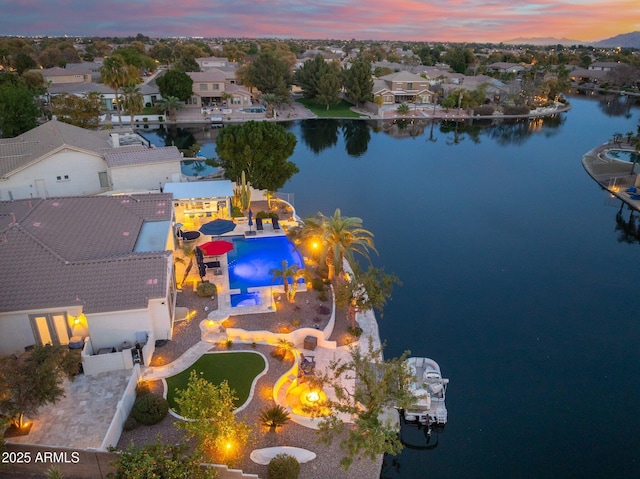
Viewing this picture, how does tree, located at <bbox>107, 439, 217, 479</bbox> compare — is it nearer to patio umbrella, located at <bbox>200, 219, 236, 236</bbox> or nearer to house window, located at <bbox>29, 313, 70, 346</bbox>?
house window, located at <bbox>29, 313, 70, 346</bbox>

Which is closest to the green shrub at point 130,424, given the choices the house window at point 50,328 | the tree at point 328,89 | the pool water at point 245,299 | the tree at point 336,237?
the house window at point 50,328

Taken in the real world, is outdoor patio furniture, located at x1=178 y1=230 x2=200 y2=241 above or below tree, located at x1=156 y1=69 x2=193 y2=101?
below

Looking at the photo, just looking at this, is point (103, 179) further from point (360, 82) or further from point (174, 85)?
point (360, 82)

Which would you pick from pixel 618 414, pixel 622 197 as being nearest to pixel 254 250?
pixel 618 414

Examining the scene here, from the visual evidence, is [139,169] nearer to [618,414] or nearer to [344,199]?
[344,199]

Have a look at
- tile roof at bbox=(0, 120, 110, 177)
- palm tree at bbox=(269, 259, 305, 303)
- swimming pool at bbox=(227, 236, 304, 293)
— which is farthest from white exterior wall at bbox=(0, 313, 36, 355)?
tile roof at bbox=(0, 120, 110, 177)

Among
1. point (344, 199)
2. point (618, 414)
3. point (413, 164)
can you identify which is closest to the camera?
point (618, 414)
